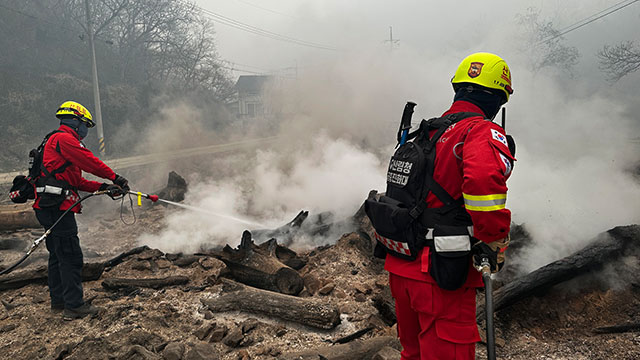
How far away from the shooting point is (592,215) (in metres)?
4.72

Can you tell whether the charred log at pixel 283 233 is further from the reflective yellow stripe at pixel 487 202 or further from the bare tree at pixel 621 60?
the bare tree at pixel 621 60

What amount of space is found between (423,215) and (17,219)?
7905mm

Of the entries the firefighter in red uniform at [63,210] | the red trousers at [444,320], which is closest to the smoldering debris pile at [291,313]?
the firefighter in red uniform at [63,210]

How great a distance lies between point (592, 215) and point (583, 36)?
18994 millimetres

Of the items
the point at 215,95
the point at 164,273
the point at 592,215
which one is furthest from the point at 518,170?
the point at 215,95

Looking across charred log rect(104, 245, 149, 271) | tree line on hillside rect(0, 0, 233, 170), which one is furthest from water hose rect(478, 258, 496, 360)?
tree line on hillside rect(0, 0, 233, 170)

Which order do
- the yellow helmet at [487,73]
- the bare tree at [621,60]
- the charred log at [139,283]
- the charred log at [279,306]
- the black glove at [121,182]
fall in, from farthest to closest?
the bare tree at [621,60]
the charred log at [139,283]
the black glove at [121,182]
the charred log at [279,306]
the yellow helmet at [487,73]

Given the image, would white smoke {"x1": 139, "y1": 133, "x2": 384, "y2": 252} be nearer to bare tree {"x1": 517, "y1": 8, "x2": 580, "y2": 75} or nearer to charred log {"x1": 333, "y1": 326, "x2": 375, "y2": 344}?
charred log {"x1": 333, "y1": 326, "x2": 375, "y2": 344}

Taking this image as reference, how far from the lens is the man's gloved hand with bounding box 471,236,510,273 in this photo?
200 centimetres

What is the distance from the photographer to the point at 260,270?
4.49 m

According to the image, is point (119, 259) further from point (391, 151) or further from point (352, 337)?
point (391, 151)

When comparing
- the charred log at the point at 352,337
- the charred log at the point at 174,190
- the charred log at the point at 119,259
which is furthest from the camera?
the charred log at the point at 174,190

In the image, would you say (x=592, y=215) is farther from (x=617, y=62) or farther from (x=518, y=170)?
(x=617, y=62)

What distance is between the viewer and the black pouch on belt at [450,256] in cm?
205
